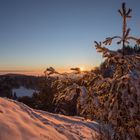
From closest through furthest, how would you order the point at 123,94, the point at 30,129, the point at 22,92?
the point at 123,94
the point at 30,129
the point at 22,92

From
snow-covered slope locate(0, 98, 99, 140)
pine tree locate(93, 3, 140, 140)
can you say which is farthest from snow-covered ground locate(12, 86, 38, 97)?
pine tree locate(93, 3, 140, 140)

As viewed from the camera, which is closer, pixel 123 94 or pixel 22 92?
pixel 123 94

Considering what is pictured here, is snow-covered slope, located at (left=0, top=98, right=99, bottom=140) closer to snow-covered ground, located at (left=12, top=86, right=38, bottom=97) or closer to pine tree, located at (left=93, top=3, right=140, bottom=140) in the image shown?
pine tree, located at (left=93, top=3, right=140, bottom=140)

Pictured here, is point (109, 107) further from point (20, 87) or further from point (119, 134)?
point (20, 87)

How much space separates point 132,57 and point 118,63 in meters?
0.32

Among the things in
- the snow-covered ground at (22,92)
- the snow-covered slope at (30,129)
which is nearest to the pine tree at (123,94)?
the snow-covered slope at (30,129)

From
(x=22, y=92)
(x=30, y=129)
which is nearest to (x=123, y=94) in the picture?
(x=30, y=129)

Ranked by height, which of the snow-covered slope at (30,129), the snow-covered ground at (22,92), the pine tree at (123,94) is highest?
the pine tree at (123,94)

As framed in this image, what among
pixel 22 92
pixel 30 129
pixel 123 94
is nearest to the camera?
pixel 123 94

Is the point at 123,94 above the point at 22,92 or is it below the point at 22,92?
above

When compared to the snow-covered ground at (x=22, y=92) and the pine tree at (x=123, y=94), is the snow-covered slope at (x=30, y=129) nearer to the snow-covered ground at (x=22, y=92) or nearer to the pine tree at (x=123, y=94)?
the pine tree at (x=123, y=94)


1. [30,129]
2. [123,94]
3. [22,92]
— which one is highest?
[123,94]

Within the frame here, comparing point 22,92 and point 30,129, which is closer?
point 30,129

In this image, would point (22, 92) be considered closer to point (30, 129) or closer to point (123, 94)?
point (30, 129)
